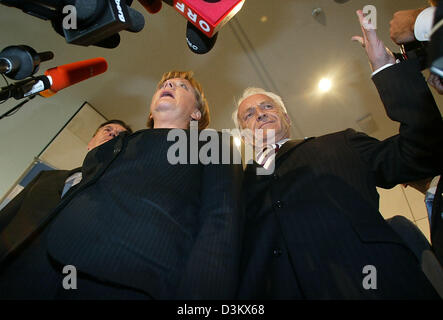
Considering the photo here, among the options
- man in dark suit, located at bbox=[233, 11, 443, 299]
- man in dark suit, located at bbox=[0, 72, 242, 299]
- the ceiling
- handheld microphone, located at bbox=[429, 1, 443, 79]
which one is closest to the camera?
handheld microphone, located at bbox=[429, 1, 443, 79]

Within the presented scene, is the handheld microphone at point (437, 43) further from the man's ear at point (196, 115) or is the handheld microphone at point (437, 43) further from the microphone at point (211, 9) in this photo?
the man's ear at point (196, 115)

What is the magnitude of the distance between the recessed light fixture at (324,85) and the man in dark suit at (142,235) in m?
2.00

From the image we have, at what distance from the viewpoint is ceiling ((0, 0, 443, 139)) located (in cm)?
181

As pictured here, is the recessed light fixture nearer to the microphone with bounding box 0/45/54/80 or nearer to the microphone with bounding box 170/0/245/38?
the microphone with bounding box 170/0/245/38

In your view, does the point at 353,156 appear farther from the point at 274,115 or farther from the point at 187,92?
the point at 187,92

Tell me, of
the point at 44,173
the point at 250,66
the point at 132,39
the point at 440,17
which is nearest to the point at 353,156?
the point at 440,17

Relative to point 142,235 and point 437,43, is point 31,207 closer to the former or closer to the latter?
point 142,235

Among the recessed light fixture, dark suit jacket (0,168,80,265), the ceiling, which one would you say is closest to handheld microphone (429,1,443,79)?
dark suit jacket (0,168,80,265)

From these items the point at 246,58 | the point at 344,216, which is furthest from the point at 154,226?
the point at 246,58

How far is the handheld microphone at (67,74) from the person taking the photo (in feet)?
3.21

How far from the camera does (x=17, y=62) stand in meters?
0.80

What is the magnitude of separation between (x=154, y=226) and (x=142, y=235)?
0.04m

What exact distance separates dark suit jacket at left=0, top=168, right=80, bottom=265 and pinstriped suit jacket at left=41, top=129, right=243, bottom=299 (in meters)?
0.26

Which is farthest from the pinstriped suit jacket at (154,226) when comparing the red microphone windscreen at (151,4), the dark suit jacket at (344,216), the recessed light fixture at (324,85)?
the recessed light fixture at (324,85)
